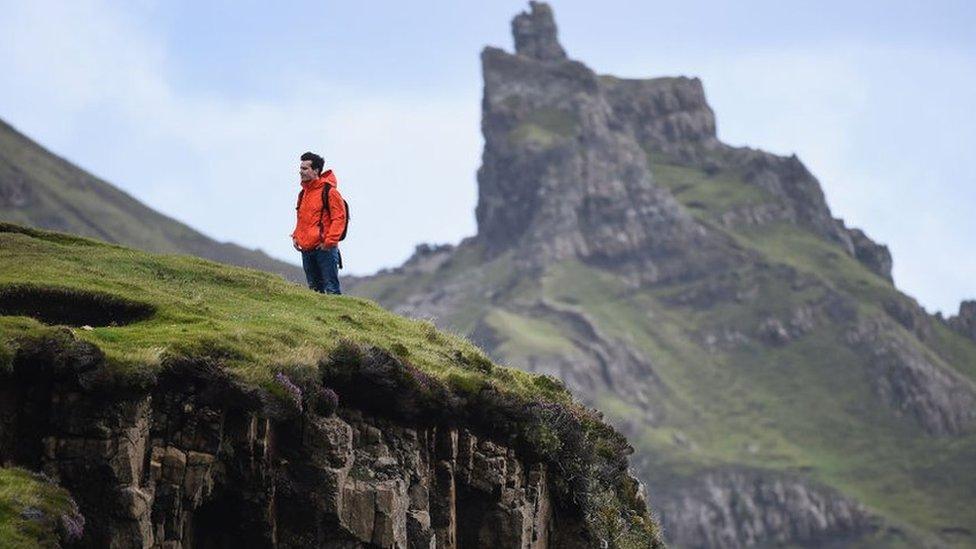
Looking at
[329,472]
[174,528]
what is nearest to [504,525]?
[329,472]

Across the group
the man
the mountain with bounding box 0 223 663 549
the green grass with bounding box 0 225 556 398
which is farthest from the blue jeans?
the mountain with bounding box 0 223 663 549

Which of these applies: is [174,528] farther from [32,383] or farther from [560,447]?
[560,447]

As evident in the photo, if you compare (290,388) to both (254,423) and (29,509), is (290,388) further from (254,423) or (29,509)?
(29,509)

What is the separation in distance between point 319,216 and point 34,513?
733 inches

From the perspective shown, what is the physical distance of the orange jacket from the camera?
4247 cm

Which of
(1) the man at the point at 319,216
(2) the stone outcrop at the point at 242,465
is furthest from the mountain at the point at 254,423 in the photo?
(1) the man at the point at 319,216

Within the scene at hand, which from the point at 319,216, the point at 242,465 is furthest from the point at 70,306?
the point at 319,216

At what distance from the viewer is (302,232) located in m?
42.8

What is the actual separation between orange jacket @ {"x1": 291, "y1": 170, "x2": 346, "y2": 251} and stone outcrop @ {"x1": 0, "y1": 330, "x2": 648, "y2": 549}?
8.56 metres

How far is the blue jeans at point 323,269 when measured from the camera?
1693 inches

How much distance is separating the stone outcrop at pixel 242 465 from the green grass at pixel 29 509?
2.58ft

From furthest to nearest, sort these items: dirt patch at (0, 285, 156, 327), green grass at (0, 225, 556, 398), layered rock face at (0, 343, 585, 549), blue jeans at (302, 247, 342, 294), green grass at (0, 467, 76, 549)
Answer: blue jeans at (302, 247, 342, 294), dirt patch at (0, 285, 156, 327), green grass at (0, 225, 556, 398), layered rock face at (0, 343, 585, 549), green grass at (0, 467, 76, 549)

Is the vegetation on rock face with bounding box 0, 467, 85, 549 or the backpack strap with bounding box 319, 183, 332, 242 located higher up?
the backpack strap with bounding box 319, 183, 332, 242

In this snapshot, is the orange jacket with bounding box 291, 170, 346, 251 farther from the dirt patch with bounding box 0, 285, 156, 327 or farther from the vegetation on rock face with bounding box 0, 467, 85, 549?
the vegetation on rock face with bounding box 0, 467, 85, 549
